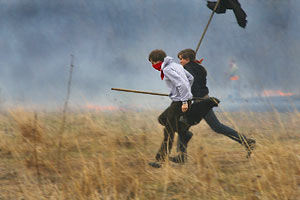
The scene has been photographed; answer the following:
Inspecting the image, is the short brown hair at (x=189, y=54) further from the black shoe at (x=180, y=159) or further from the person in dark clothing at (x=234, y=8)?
the black shoe at (x=180, y=159)

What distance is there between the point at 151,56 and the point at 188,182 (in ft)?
5.02

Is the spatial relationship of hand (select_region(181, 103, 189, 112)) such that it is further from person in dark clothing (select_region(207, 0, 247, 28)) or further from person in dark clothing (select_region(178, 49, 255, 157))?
person in dark clothing (select_region(207, 0, 247, 28))

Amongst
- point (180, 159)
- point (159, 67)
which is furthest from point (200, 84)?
point (180, 159)

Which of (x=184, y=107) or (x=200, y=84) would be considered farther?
(x=200, y=84)

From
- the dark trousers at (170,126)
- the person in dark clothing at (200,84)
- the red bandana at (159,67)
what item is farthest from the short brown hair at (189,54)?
the dark trousers at (170,126)

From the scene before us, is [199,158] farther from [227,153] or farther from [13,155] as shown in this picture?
[13,155]

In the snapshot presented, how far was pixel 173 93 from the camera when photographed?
332 cm

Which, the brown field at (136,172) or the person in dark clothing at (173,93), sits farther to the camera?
the person in dark clothing at (173,93)

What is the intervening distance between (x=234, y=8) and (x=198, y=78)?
109 cm

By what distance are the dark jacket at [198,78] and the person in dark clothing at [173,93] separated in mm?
125

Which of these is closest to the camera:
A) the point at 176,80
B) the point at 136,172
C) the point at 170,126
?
the point at 176,80

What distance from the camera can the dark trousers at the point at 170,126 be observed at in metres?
3.41

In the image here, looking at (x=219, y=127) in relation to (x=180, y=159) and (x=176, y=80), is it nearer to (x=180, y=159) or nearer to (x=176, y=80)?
(x=180, y=159)

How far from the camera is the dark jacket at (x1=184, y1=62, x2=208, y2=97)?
358 cm
